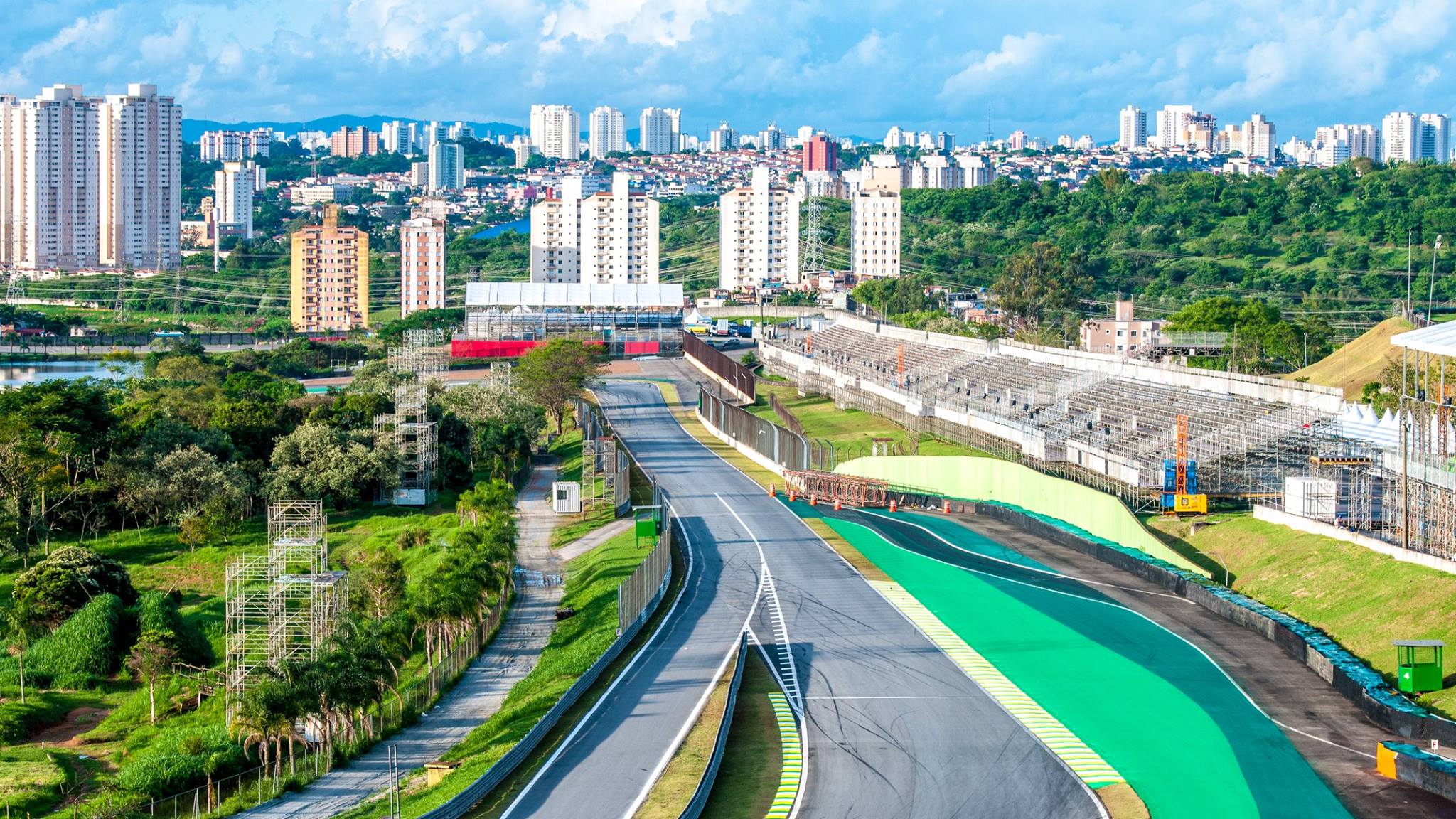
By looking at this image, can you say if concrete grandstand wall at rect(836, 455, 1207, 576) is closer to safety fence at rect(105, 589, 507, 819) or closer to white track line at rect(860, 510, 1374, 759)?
white track line at rect(860, 510, 1374, 759)

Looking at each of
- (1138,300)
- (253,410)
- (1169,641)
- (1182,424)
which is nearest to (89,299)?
(1138,300)

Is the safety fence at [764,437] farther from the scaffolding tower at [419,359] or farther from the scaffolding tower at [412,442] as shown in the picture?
the scaffolding tower at [419,359]

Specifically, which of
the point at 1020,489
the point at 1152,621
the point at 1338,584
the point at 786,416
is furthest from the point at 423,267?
the point at 1338,584

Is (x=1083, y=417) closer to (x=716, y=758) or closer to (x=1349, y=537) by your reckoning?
(x=1349, y=537)

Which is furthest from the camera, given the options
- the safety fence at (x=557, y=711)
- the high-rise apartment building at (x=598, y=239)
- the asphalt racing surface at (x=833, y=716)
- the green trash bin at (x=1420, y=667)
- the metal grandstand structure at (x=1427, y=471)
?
the high-rise apartment building at (x=598, y=239)

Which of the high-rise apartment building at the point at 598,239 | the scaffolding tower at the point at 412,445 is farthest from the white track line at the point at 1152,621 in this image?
the high-rise apartment building at the point at 598,239

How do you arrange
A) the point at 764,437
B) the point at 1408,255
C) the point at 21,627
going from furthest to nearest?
the point at 1408,255 < the point at 764,437 < the point at 21,627

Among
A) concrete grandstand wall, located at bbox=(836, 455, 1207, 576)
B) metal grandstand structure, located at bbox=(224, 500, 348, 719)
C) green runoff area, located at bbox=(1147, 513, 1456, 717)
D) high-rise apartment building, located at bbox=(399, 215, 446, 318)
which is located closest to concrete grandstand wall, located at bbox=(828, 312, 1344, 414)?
concrete grandstand wall, located at bbox=(836, 455, 1207, 576)
